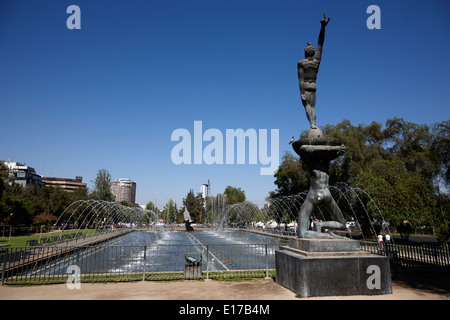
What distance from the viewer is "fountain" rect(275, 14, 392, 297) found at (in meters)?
7.51

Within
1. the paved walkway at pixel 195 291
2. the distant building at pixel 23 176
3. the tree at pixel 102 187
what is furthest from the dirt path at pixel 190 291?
the distant building at pixel 23 176

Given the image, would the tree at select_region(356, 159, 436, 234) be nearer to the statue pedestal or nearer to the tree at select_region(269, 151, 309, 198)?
the tree at select_region(269, 151, 309, 198)

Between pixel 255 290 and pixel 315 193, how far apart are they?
11.7 feet

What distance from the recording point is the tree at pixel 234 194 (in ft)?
306

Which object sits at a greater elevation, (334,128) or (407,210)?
(334,128)

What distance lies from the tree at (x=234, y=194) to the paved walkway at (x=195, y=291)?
8335 centimetres

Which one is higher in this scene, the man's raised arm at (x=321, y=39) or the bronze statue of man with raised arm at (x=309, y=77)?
the man's raised arm at (x=321, y=39)

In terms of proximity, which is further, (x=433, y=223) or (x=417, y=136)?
(x=417, y=136)

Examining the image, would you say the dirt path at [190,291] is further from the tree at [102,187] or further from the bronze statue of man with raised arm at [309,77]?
the tree at [102,187]

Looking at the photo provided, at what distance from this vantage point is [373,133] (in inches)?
1374

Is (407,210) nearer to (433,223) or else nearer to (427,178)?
(433,223)

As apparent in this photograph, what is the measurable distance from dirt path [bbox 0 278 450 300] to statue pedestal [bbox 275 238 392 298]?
0.22 m

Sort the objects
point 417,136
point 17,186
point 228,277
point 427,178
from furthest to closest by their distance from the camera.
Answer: point 17,186
point 417,136
point 427,178
point 228,277
